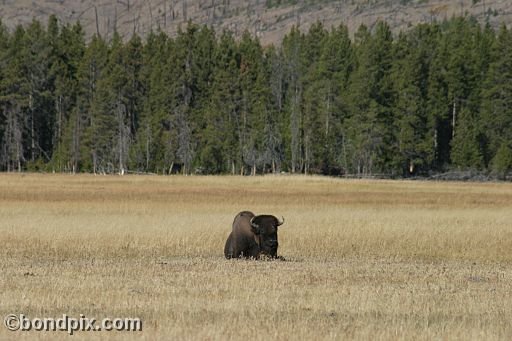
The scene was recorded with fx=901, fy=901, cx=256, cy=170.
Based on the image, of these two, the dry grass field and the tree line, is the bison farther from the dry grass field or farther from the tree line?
the tree line

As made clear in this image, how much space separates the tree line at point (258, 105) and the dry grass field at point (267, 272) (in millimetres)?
49820

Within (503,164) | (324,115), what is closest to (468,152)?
(503,164)

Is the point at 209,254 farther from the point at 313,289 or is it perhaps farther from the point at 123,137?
the point at 123,137

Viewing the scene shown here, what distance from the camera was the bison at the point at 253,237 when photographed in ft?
66.9

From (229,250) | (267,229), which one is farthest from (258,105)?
(267,229)

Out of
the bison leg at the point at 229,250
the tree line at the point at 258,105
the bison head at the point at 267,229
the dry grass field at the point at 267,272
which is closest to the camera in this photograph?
the dry grass field at the point at 267,272

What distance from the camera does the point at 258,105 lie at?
9669 cm

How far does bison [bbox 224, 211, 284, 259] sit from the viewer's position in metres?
20.4

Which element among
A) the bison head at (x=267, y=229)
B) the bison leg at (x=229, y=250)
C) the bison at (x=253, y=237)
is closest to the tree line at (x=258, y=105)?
the bison leg at (x=229, y=250)

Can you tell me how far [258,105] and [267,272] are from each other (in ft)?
262

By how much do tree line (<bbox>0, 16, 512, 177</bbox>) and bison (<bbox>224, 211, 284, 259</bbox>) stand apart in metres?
68.7

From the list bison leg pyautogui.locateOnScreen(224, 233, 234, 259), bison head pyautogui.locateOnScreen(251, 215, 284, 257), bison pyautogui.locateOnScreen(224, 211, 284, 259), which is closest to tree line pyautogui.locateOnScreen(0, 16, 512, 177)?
bison leg pyautogui.locateOnScreen(224, 233, 234, 259)

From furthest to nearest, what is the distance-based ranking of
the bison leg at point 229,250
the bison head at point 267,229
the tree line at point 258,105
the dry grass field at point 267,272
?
the tree line at point 258,105, the bison leg at point 229,250, the bison head at point 267,229, the dry grass field at point 267,272

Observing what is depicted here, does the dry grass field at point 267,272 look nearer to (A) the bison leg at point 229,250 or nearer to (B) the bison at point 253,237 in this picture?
(A) the bison leg at point 229,250
